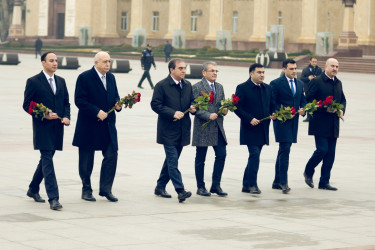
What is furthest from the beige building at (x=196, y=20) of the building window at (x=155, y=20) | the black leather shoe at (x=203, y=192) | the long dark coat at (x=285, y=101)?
the black leather shoe at (x=203, y=192)

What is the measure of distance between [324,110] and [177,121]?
103 inches

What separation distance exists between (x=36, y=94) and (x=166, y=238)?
298cm

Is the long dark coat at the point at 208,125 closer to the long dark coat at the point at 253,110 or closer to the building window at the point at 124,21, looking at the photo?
the long dark coat at the point at 253,110

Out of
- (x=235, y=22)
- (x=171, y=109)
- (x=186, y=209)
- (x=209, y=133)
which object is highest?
(x=235, y=22)

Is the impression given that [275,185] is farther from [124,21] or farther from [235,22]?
[124,21]

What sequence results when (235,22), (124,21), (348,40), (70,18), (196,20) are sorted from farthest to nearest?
(124,21) < (70,18) < (196,20) < (235,22) < (348,40)

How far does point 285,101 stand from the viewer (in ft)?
45.1

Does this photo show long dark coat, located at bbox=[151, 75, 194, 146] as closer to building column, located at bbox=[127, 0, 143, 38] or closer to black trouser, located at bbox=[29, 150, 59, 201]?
black trouser, located at bbox=[29, 150, 59, 201]

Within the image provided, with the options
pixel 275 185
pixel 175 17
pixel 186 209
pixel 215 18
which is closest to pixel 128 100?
pixel 186 209

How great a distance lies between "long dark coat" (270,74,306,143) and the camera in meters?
13.6

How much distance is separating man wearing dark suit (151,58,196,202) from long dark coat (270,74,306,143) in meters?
1.55

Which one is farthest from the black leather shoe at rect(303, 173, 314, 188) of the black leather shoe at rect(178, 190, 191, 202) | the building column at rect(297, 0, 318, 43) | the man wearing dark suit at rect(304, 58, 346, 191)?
the building column at rect(297, 0, 318, 43)

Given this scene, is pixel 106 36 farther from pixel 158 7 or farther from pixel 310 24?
pixel 310 24

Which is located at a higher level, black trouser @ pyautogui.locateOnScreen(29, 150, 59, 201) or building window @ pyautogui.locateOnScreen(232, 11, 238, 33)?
building window @ pyautogui.locateOnScreen(232, 11, 238, 33)
